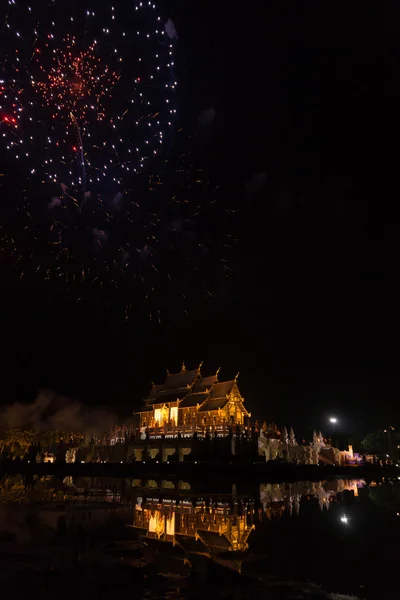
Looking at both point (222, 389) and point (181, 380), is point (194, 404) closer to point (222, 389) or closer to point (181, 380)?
point (222, 389)

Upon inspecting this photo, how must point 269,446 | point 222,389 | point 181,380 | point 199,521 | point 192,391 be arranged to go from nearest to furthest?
1. point 199,521
2. point 269,446
3. point 222,389
4. point 192,391
5. point 181,380

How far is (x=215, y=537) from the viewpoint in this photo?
34.5 ft

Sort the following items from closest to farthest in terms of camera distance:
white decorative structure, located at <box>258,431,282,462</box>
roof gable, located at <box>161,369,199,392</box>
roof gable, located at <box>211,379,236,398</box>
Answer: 1. white decorative structure, located at <box>258,431,282,462</box>
2. roof gable, located at <box>211,379,236,398</box>
3. roof gable, located at <box>161,369,199,392</box>

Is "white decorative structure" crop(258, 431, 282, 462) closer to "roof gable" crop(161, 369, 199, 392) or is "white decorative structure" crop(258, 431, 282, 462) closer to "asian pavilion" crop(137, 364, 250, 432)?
"asian pavilion" crop(137, 364, 250, 432)

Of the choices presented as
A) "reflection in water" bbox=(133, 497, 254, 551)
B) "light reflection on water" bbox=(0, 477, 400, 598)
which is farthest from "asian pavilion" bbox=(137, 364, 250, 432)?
"light reflection on water" bbox=(0, 477, 400, 598)

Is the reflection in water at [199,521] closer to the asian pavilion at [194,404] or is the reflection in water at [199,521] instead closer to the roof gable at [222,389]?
the asian pavilion at [194,404]

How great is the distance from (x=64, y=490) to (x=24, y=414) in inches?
1727

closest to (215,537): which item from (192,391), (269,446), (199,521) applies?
(199,521)

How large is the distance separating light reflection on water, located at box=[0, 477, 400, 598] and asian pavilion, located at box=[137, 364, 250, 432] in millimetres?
29015

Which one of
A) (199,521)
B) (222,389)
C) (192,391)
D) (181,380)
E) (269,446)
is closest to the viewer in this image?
(199,521)

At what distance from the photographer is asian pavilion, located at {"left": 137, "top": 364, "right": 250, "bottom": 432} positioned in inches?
1929

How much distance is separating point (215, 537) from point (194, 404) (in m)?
41.6

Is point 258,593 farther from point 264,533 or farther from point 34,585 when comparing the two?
point 264,533

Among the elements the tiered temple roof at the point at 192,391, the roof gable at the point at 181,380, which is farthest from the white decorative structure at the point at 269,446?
the roof gable at the point at 181,380
